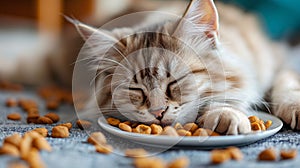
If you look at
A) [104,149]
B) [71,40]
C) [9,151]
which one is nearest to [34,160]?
[9,151]

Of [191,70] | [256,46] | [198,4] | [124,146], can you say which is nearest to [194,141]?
[124,146]

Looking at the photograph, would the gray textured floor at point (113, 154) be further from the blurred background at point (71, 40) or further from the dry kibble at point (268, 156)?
the blurred background at point (71, 40)

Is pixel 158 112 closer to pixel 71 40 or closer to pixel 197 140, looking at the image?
pixel 197 140

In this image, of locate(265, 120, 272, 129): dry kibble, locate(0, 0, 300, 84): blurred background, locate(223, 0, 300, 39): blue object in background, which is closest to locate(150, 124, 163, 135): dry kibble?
locate(265, 120, 272, 129): dry kibble

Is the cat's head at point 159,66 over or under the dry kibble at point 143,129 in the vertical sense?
over

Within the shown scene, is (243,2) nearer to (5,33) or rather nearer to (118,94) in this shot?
(118,94)

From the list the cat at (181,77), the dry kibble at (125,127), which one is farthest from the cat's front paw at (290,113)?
the dry kibble at (125,127)

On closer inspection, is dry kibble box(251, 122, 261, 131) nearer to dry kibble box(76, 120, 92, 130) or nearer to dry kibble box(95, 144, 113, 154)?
dry kibble box(95, 144, 113, 154)
